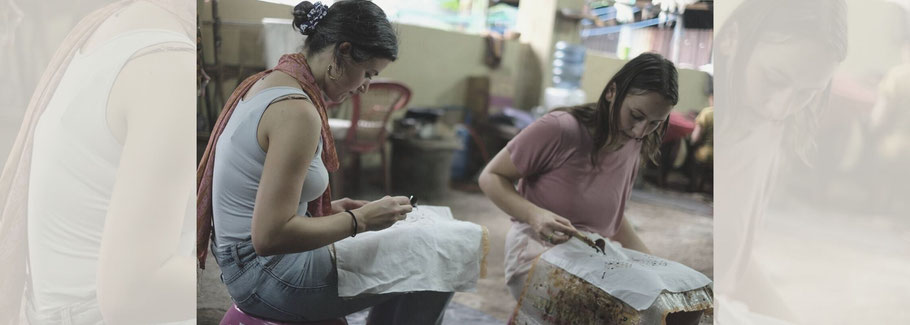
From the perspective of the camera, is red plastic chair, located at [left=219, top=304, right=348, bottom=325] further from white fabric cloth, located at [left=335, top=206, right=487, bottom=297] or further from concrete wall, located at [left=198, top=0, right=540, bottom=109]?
concrete wall, located at [left=198, top=0, right=540, bottom=109]

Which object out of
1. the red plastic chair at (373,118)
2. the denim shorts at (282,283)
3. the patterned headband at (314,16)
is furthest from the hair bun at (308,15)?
the denim shorts at (282,283)

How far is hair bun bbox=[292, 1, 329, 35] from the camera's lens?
37.6 inches

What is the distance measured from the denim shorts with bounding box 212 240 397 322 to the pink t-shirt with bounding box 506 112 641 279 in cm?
50

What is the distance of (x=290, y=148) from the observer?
0.89 meters

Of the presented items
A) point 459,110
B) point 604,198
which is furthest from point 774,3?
point 459,110

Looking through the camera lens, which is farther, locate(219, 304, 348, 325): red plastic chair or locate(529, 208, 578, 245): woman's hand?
locate(529, 208, 578, 245): woman's hand

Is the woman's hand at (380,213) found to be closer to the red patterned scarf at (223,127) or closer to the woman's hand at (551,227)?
the red patterned scarf at (223,127)

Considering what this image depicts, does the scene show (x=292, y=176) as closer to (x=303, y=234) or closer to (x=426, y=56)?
(x=303, y=234)

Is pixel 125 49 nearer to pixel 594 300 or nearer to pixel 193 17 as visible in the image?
pixel 193 17

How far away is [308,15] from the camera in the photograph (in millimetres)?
962

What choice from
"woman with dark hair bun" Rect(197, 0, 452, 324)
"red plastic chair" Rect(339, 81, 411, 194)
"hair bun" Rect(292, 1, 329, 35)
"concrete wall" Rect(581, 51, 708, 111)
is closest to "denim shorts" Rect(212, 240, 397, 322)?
"woman with dark hair bun" Rect(197, 0, 452, 324)

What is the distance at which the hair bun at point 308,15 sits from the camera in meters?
0.96

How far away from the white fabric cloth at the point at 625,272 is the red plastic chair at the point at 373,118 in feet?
1.30

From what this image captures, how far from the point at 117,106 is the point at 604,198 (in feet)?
3.23
